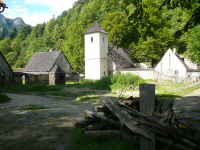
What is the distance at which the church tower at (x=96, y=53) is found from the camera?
35.4 meters

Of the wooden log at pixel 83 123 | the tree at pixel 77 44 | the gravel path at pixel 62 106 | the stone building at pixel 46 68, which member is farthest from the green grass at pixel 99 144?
the tree at pixel 77 44

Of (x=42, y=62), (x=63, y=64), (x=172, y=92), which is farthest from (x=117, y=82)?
(x=42, y=62)

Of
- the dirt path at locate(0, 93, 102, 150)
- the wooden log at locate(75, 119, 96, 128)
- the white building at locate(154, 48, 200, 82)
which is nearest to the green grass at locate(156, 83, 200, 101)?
the wooden log at locate(75, 119, 96, 128)

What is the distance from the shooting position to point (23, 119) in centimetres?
698

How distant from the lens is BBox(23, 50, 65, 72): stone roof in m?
35.6

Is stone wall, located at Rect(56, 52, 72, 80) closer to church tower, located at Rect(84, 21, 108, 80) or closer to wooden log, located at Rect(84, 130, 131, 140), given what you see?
church tower, located at Rect(84, 21, 108, 80)

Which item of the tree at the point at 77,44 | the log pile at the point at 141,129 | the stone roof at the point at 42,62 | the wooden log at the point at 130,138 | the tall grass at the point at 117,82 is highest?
the tree at the point at 77,44

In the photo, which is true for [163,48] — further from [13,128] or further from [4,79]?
[13,128]

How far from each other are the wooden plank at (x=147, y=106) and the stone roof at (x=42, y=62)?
108 ft

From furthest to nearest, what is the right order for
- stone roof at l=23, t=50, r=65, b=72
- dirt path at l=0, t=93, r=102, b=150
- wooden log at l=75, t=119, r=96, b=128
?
stone roof at l=23, t=50, r=65, b=72
wooden log at l=75, t=119, r=96, b=128
dirt path at l=0, t=93, r=102, b=150

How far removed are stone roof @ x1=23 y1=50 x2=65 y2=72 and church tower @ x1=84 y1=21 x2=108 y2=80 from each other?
275 inches

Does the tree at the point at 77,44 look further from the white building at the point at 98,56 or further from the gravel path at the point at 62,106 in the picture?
the gravel path at the point at 62,106

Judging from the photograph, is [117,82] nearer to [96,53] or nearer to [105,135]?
[96,53]

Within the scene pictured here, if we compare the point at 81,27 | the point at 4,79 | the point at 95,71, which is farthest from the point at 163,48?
the point at 4,79
